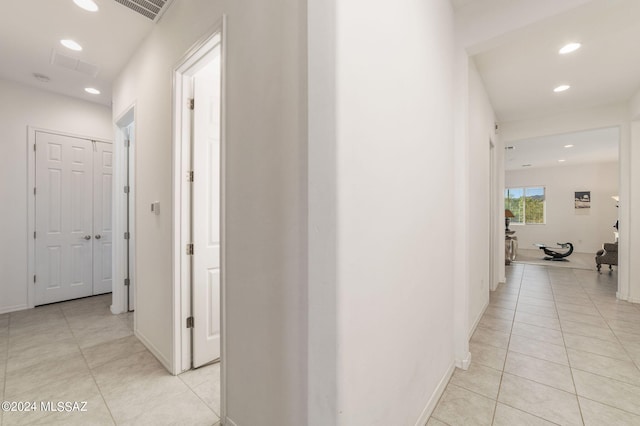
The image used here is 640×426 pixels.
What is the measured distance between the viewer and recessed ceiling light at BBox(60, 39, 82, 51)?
267 cm

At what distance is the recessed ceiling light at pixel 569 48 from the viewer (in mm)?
2557

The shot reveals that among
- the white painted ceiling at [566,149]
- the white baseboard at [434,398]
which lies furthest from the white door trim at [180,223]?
the white painted ceiling at [566,149]

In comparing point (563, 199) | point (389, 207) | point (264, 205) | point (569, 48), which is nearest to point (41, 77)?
point (264, 205)

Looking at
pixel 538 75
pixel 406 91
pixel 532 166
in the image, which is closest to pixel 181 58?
pixel 406 91

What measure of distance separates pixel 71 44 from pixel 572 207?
12049mm

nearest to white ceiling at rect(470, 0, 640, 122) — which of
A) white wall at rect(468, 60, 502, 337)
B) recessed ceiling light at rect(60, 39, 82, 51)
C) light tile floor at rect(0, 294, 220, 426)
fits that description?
white wall at rect(468, 60, 502, 337)

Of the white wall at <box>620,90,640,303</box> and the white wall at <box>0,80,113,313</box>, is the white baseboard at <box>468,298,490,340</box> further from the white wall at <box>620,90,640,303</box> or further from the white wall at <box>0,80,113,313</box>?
the white wall at <box>0,80,113,313</box>

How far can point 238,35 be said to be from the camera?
1536 millimetres

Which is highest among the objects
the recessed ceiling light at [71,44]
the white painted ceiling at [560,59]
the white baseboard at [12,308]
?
the recessed ceiling light at [71,44]

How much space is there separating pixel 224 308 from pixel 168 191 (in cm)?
113

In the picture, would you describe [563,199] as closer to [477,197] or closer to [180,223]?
[477,197]

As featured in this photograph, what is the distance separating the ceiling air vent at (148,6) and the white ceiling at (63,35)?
0.27 ft

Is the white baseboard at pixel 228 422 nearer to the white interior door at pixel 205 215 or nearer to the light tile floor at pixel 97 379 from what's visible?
the light tile floor at pixel 97 379

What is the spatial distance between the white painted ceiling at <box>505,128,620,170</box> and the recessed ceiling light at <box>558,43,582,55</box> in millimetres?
2493
